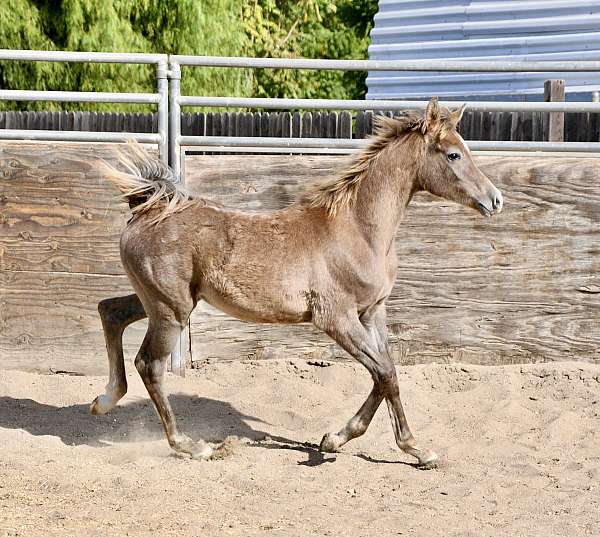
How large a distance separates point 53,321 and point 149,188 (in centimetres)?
191

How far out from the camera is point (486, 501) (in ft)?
16.1

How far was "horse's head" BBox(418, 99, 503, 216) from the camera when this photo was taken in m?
5.63

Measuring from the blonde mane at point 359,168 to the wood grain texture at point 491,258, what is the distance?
1.24m

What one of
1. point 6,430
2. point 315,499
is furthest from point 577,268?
point 6,430

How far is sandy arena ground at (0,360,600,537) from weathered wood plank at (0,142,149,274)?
863mm

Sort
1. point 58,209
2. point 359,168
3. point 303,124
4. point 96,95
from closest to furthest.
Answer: point 359,168 < point 96,95 < point 58,209 < point 303,124

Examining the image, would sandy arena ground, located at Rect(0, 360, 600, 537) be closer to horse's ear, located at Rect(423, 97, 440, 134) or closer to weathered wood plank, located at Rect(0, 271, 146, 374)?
weathered wood plank, located at Rect(0, 271, 146, 374)

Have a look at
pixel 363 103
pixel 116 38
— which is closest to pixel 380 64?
pixel 363 103

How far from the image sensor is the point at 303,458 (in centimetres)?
566

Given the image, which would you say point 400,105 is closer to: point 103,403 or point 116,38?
point 103,403

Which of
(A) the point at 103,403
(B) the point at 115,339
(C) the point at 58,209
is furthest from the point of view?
(C) the point at 58,209

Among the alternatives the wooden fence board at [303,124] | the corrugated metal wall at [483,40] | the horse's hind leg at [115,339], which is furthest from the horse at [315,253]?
the corrugated metal wall at [483,40]

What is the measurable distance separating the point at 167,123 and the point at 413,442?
2.94m

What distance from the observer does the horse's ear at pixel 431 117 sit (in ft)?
18.3
